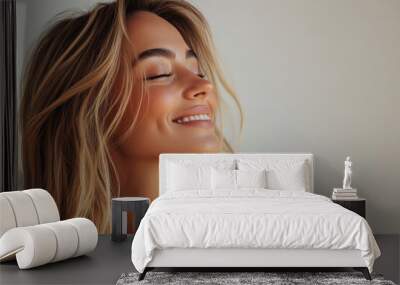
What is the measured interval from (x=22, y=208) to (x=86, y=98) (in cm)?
187

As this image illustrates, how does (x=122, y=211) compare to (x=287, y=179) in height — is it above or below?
below

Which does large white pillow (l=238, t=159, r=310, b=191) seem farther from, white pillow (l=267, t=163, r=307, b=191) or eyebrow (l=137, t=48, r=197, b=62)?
eyebrow (l=137, t=48, r=197, b=62)

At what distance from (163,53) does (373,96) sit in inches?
93.3

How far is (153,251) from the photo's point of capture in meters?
4.78

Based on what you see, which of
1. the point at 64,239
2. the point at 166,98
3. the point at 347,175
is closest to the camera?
the point at 64,239

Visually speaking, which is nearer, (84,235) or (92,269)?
(92,269)

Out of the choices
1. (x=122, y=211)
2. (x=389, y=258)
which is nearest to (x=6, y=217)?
(x=122, y=211)

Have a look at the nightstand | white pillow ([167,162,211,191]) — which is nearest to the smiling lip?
white pillow ([167,162,211,191])

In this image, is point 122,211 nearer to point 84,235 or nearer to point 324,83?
point 84,235

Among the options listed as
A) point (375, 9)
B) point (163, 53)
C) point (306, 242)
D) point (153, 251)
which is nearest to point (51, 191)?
point (163, 53)

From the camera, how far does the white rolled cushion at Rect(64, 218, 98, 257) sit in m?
5.56

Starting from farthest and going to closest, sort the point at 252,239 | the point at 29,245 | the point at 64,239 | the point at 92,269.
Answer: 1. the point at 64,239
2. the point at 92,269
3. the point at 29,245
4. the point at 252,239

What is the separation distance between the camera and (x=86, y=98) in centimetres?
707

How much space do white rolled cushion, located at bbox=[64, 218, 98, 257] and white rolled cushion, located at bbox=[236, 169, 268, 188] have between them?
1.59 m
